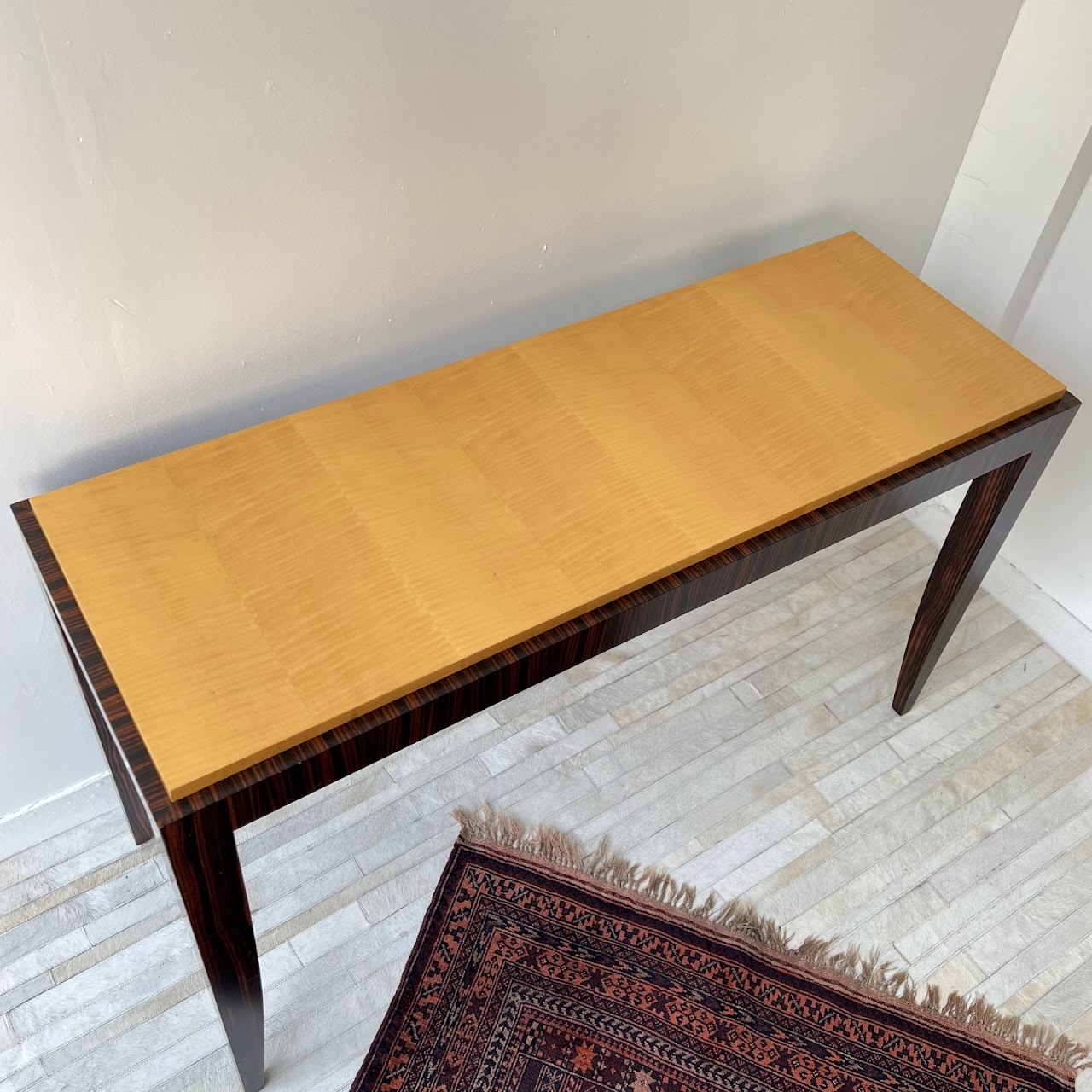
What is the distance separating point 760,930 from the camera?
1.51 m

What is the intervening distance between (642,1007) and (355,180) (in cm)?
106

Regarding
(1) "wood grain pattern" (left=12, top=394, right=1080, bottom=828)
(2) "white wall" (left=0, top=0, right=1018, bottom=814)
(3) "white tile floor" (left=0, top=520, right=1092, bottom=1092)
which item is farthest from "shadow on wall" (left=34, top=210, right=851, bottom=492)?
(3) "white tile floor" (left=0, top=520, right=1092, bottom=1092)

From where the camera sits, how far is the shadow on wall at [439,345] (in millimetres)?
1215

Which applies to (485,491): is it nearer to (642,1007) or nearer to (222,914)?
(222,914)

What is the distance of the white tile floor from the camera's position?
1392 millimetres

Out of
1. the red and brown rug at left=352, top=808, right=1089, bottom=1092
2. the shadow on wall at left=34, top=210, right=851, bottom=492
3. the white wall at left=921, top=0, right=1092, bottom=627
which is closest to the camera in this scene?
the shadow on wall at left=34, top=210, right=851, bottom=492

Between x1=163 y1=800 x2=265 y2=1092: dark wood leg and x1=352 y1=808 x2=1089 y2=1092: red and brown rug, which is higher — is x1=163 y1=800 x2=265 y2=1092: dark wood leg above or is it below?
above

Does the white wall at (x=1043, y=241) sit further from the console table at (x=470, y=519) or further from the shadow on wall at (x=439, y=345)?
the console table at (x=470, y=519)

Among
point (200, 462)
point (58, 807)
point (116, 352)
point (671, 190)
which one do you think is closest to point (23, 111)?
point (116, 352)

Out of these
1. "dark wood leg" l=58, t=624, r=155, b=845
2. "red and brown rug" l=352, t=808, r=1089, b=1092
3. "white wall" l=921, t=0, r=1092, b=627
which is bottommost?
"red and brown rug" l=352, t=808, r=1089, b=1092

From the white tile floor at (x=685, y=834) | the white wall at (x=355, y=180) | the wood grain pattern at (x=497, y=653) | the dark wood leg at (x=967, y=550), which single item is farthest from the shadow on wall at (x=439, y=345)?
the white tile floor at (x=685, y=834)

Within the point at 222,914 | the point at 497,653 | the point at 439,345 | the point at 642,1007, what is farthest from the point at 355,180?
the point at 642,1007

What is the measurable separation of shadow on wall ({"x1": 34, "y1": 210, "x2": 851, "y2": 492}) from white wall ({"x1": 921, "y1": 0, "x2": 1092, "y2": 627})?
0.24 metres

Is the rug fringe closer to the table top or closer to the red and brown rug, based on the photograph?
the red and brown rug
